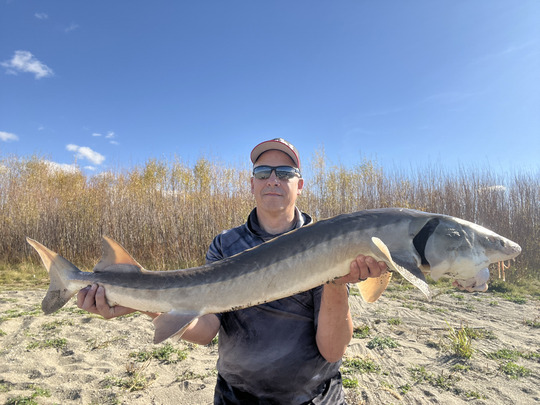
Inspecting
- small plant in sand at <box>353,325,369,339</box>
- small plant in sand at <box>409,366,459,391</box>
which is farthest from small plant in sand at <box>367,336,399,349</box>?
small plant in sand at <box>409,366,459,391</box>

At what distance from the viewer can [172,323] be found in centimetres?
190

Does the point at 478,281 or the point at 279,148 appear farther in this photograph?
the point at 279,148

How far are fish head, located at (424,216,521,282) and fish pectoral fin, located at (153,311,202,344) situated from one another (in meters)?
1.29

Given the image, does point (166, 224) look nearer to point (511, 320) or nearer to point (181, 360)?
point (181, 360)

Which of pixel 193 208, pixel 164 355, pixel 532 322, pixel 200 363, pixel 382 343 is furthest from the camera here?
pixel 193 208

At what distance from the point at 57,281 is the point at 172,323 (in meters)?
0.88

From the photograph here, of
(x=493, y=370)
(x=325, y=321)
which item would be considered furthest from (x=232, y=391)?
(x=493, y=370)

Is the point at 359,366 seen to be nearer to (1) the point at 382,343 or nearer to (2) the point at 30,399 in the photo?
(1) the point at 382,343

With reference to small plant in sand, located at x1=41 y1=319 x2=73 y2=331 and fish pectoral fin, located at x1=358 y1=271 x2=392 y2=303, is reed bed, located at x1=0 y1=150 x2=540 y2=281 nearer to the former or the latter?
small plant in sand, located at x1=41 y1=319 x2=73 y2=331

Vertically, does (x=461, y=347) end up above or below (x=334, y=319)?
below

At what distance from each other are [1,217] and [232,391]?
14.0 m

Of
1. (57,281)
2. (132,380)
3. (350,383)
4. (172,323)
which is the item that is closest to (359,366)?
(350,383)

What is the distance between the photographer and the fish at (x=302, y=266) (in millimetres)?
1618

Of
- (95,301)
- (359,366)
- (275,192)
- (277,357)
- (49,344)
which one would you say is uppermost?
(275,192)
